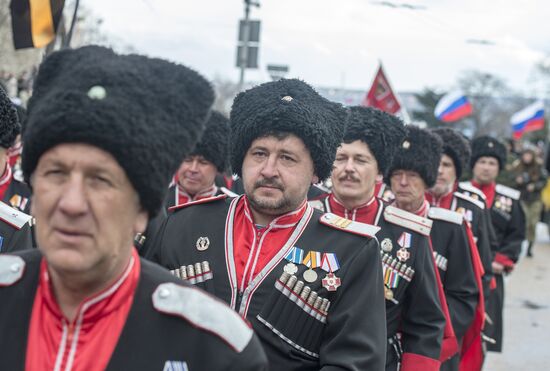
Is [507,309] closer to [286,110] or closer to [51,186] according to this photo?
[286,110]

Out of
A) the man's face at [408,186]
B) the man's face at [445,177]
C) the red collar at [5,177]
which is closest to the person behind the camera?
the red collar at [5,177]

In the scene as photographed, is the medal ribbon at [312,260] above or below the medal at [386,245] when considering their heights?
above

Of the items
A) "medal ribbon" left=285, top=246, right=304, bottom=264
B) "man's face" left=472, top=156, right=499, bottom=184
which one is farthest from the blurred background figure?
"medal ribbon" left=285, top=246, right=304, bottom=264

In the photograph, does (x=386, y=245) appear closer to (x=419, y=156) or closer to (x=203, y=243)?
(x=419, y=156)

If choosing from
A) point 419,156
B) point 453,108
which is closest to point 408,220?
point 419,156

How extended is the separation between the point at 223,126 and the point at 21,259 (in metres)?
4.44

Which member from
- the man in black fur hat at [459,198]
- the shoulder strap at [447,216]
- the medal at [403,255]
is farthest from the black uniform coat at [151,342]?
the man in black fur hat at [459,198]

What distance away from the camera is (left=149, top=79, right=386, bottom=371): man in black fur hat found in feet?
10.1

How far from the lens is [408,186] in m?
5.38

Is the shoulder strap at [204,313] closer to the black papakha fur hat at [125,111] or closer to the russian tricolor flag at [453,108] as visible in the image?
the black papakha fur hat at [125,111]

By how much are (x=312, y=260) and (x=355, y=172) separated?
1.37 metres

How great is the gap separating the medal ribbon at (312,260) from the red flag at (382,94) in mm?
7969

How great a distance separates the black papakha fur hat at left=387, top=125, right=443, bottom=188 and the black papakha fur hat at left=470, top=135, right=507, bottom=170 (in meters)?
3.32

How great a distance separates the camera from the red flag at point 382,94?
11039 millimetres
